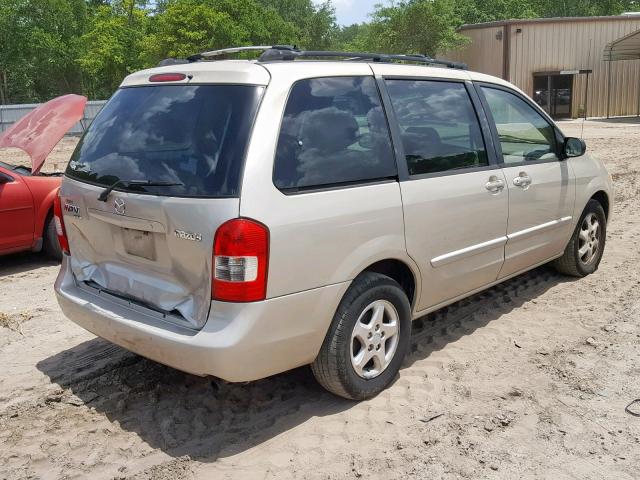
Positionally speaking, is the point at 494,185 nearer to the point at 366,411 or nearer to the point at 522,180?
the point at 522,180

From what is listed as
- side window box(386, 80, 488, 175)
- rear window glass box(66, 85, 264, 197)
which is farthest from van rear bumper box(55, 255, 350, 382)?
side window box(386, 80, 488, 175)

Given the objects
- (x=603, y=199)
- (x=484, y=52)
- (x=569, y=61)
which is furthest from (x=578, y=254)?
(x=484, y=52)

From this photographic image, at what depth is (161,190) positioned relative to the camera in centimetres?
316

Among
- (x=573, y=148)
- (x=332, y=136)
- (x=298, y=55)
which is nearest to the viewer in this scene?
(x=332, y=136)

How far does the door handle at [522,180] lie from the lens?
457 cm

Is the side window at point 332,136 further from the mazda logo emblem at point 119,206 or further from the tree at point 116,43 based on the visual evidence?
the tree at point 116,43

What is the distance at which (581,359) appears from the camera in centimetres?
421

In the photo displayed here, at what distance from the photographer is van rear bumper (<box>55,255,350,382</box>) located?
118 inches

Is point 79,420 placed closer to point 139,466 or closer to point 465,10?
point 139,466

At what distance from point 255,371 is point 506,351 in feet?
6.68

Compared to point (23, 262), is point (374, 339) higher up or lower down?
higher up

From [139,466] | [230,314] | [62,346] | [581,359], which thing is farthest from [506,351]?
[62,346]

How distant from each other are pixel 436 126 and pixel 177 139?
1713 mm

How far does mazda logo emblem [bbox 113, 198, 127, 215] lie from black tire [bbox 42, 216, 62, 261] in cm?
398
